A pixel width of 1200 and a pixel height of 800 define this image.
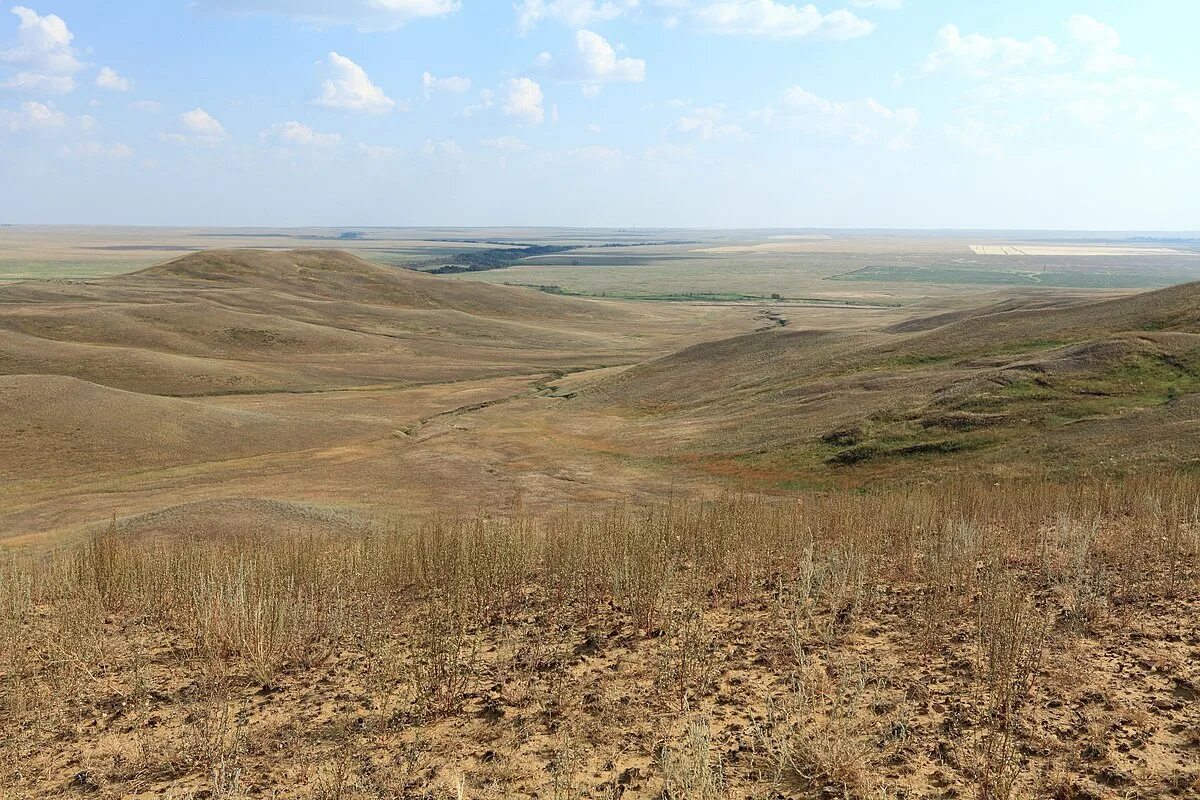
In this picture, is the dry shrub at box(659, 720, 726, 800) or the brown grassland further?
the brown grassland

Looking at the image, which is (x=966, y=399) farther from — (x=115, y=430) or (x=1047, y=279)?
(x=1047, y=279)

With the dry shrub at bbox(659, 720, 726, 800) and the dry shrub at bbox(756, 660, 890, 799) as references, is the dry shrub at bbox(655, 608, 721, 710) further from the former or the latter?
the dry shrub at bbox(659, 720, 726, 800)

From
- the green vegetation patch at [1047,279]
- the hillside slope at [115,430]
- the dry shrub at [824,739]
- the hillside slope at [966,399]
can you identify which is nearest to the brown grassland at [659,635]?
the dry shrub at [824,739]

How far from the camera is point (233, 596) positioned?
31.3 ft

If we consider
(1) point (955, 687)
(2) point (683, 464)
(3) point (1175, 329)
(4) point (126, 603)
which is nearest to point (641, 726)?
(1) point (955, 687)

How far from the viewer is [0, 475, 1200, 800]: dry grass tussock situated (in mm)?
6027

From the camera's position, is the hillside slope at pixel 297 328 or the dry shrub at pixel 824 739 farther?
the hillside slope at pixel 297 328

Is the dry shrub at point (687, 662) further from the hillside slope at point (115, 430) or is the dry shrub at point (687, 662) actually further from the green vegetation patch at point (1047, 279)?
the green vegetation patch at point (1047, 279)

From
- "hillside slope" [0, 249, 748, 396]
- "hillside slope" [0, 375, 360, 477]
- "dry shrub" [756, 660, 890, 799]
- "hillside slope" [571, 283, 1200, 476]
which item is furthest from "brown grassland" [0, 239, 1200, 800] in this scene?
"hillside slope" [0, 249, 748, 396]

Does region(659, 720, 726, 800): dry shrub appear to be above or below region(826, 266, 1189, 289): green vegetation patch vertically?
below

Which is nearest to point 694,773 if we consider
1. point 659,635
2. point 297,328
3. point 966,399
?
point 659,635

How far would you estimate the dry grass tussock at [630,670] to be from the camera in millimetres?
6027

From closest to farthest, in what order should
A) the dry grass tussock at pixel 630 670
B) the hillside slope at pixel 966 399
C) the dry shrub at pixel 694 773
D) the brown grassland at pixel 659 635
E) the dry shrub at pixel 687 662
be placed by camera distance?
the dry shrub at pixel 694 773 < the dry grass tussock at pixel 630 670 < the brown grassland at pixel 659 635 < the dry shrub at pixel 687 662 < the hillside slope at pixel 966 399

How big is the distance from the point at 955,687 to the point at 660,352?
71.2 m
